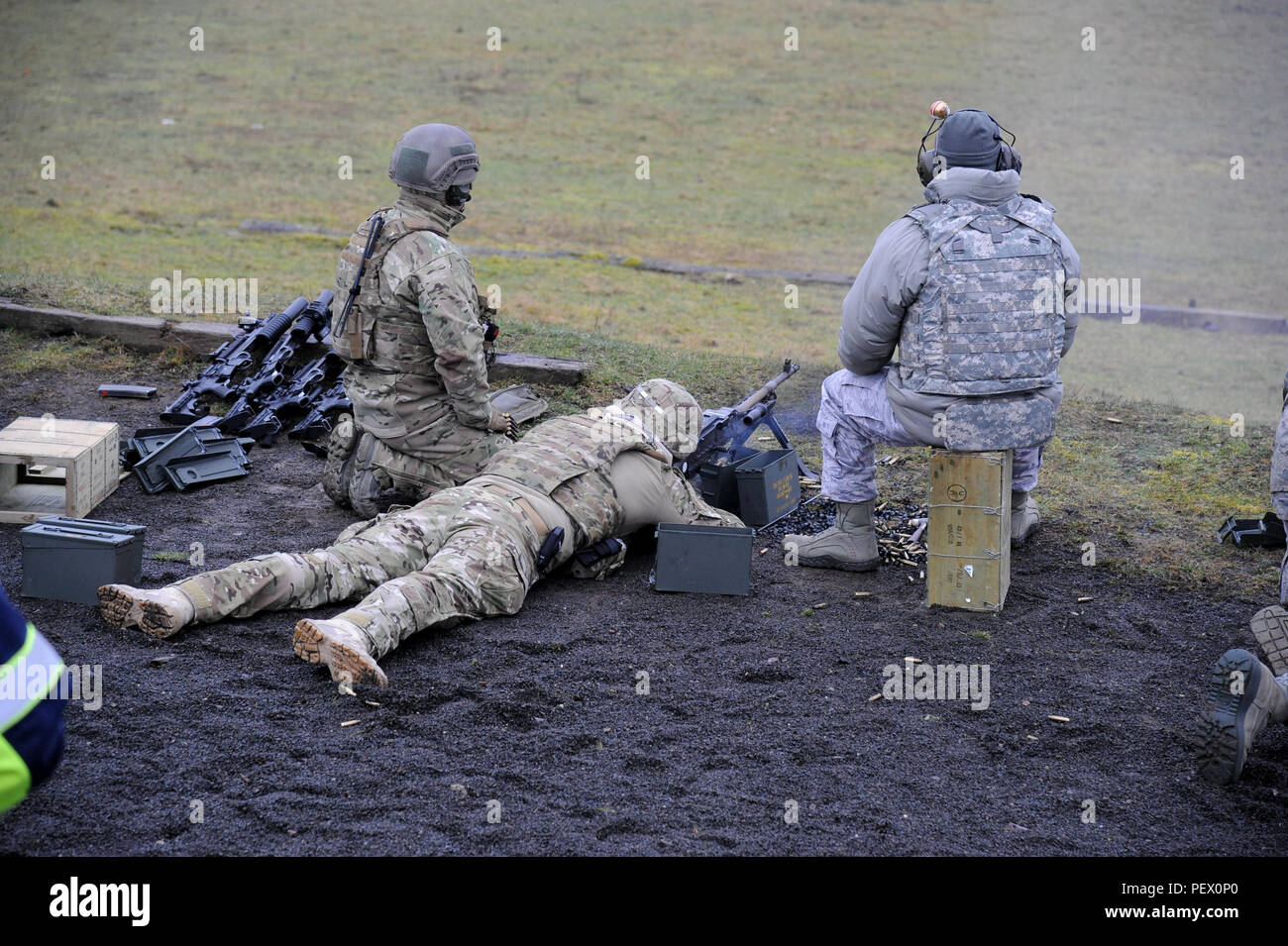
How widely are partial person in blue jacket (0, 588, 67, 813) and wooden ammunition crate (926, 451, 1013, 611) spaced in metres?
4.06

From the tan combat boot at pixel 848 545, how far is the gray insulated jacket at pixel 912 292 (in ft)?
2.06

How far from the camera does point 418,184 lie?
6.36 metres

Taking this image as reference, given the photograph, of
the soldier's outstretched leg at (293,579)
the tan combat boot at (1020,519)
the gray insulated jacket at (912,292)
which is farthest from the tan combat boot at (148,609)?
the tan combat boot at (1020,519)

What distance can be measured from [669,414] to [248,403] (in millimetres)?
3186

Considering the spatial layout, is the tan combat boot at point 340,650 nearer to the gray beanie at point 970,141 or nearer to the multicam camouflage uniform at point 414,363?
the multicam camouflage uniform at point 414,363

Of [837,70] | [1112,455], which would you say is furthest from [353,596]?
[837,70]

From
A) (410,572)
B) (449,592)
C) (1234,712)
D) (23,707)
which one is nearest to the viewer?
(23,707)

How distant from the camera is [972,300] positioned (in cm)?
545

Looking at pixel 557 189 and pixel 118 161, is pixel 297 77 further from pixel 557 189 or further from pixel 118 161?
pixel 557 189

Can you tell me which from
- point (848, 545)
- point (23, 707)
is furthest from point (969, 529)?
point (23, 707)

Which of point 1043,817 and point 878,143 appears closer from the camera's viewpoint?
point 1043,817

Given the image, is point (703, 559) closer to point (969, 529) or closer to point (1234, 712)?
point (969, 529)

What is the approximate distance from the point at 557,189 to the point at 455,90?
21.3 ft

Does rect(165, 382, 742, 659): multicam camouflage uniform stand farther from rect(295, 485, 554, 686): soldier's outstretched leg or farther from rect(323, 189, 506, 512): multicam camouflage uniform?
rect(323, 189, 506, 512): multicam camouflage uniform
